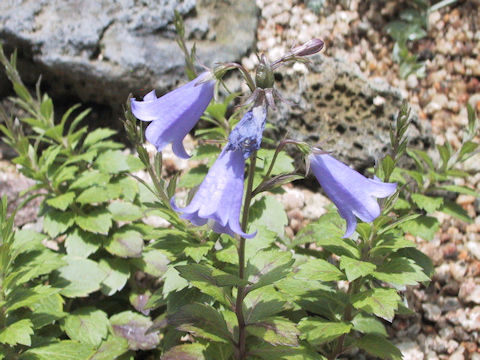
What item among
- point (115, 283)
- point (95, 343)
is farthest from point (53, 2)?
point (95, 343)

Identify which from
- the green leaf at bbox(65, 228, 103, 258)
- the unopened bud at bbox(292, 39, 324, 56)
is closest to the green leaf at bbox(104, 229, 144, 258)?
the green leaf at bbox(65, 228, 103, 258)

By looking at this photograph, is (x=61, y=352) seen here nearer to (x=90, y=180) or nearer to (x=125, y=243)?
(x=125, y=243)

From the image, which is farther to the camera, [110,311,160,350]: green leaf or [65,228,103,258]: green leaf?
[65,228,103,258]: green leaf

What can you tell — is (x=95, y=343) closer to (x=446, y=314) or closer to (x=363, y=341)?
(x=363, y=341)

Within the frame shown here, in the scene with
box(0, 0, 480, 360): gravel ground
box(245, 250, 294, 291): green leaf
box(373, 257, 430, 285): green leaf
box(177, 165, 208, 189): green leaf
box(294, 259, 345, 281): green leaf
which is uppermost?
box(177, 165, 208, 189): green leaf

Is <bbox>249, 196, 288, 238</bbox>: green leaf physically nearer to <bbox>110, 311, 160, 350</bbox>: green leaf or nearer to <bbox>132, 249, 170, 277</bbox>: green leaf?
<bbox>132, 249, 170, 277</bbox>: green leaf

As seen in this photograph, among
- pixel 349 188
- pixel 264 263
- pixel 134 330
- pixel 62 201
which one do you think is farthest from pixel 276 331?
pixel 62 201
